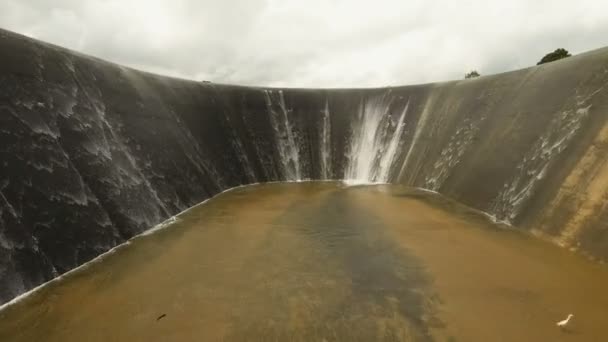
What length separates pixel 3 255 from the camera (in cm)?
496

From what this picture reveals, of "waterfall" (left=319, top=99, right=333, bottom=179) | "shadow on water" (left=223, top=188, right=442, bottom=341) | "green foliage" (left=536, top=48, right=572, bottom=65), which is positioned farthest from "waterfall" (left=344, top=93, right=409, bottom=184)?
"green foliage" (left=536, top=48, right=572, bottom=65)

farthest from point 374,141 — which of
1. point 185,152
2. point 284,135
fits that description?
point 185,152

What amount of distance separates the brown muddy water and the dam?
3 centimetres

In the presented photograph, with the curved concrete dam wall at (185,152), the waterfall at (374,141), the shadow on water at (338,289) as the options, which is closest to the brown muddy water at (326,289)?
the shadow on water at (338,289)

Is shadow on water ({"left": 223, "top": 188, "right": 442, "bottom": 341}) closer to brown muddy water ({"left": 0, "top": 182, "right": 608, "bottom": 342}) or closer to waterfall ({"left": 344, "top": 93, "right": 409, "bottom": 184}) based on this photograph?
brown muddy water ({"left": 0, "top": 182, "right": 608, "bottom": 342})

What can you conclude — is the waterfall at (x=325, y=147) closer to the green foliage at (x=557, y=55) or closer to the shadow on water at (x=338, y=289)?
the shadow on water at (x=338, y=289)

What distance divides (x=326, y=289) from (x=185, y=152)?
28.4 feet

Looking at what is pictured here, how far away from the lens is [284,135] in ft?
63.3

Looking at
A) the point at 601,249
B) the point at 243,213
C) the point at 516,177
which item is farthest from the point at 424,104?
the point at 601,249

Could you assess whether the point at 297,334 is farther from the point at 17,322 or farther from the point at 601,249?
the point at 601,249

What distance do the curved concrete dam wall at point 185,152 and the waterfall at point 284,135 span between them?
5.69ft

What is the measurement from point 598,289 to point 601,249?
1171 mm

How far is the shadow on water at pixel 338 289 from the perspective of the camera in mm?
4215

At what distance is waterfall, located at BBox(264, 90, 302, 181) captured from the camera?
18.5 meters
